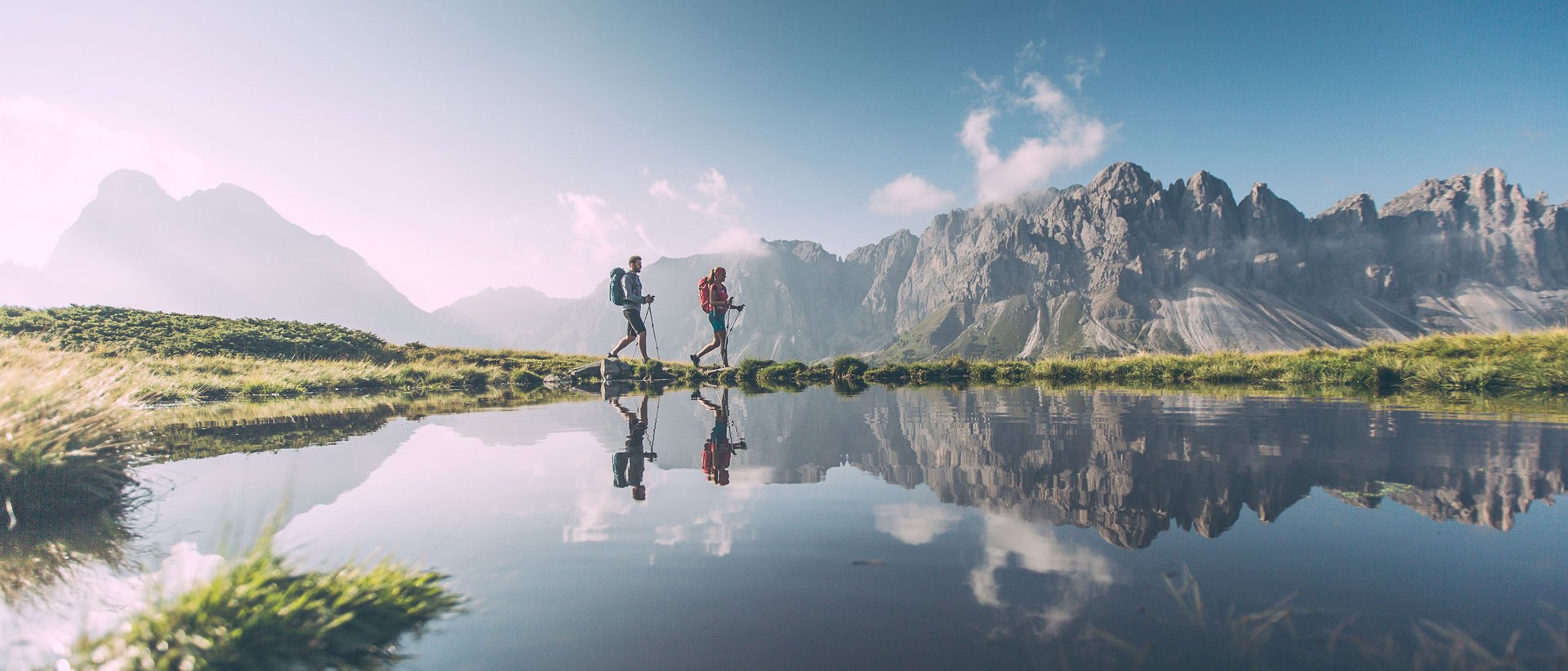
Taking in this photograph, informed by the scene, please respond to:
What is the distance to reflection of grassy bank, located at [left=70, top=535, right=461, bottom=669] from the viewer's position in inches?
83.6

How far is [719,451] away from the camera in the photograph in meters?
7.30

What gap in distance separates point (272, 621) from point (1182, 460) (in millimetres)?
7129

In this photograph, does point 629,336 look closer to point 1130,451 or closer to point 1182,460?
point 1130,451

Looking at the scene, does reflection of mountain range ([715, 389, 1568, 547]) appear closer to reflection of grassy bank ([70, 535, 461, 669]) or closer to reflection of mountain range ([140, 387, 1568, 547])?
reflection of mountain range ([140, 387, 1568, 547])

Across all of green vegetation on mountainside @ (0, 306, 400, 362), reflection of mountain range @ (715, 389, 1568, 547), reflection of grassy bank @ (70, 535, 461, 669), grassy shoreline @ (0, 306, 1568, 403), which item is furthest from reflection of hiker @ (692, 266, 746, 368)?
reflection of grassy bank @ (70, 535, 461, 669)

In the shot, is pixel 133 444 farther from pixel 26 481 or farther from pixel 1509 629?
pixel 1509 629

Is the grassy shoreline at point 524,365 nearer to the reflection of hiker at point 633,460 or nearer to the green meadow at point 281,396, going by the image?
the green meadow at point 281,396

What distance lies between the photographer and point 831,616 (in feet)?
9.22

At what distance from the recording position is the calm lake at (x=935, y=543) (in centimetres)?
247

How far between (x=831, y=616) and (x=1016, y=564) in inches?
50.1

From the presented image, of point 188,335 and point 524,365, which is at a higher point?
point 188,335

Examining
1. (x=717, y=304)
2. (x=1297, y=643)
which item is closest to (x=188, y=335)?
(x=717, y=304)

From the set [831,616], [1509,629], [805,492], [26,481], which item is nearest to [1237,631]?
[1509,629]

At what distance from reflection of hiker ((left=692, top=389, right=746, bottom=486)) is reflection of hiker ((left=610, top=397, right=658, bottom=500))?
0.70 meters
